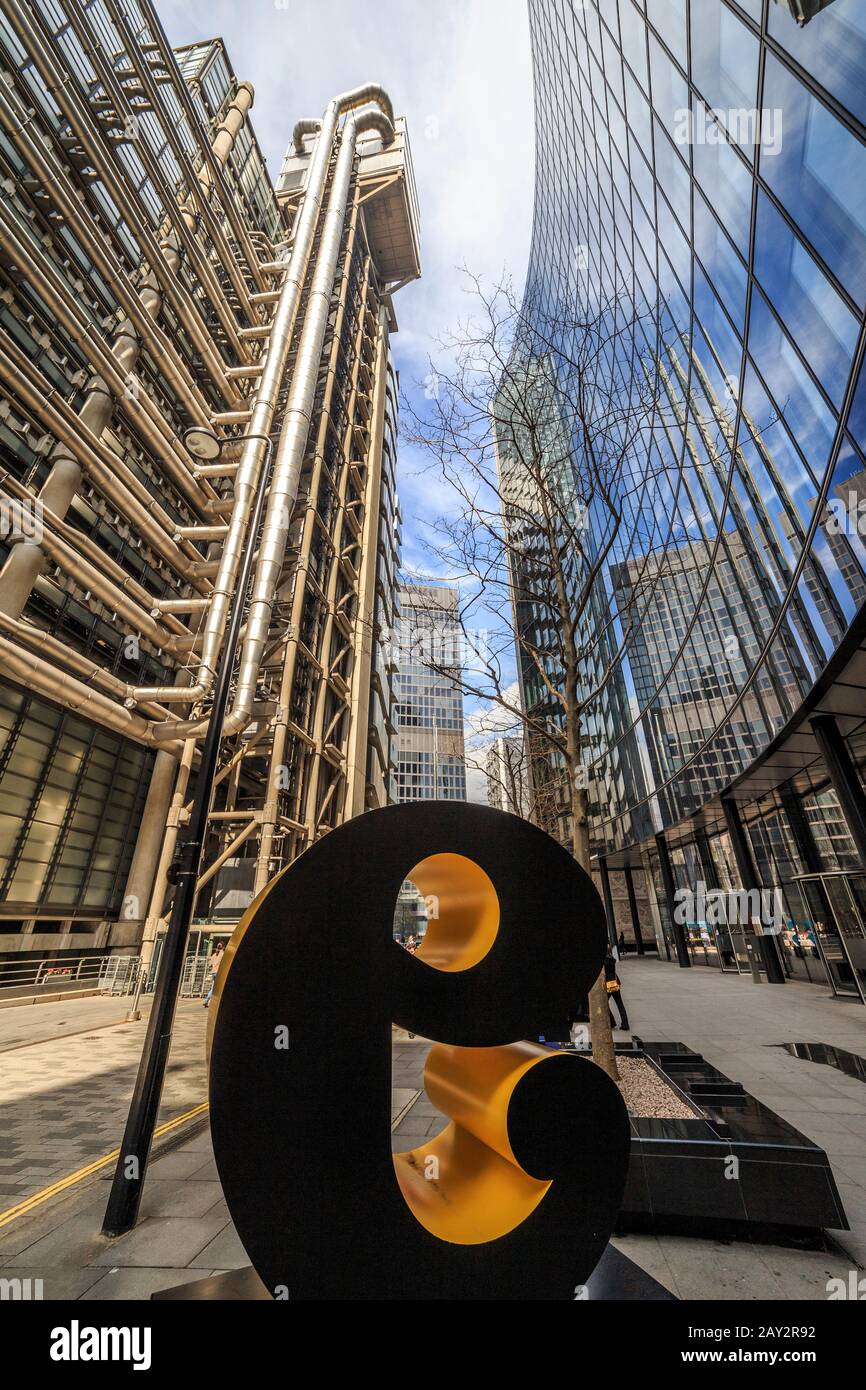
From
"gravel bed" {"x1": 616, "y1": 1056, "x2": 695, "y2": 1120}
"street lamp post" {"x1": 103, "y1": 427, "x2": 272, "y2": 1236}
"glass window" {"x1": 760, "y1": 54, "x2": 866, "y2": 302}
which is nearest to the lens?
"street lamp post" {"x1": 103, "y1": 427, "x2": 272, "y2": 1236}

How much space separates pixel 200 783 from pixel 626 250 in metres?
17.1

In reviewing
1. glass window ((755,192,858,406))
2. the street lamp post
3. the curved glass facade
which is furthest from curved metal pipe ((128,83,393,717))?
glass window ((755,192,858,406))

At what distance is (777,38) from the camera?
681 centimetres

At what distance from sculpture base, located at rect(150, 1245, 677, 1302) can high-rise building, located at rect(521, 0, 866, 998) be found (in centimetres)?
661

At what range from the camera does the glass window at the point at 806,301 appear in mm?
7031

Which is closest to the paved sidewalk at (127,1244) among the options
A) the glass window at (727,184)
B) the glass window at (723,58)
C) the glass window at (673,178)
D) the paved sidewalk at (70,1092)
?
the paved sidewalk at (70,1092)

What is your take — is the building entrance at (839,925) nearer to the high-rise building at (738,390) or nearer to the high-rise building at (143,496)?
the high-rise building at (738,390)

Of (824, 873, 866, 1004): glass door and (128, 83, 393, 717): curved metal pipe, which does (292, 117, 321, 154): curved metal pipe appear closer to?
(128, 83, 393, 717): curved metal pipe

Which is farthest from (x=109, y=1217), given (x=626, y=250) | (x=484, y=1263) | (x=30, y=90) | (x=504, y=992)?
(x=30, y=90)

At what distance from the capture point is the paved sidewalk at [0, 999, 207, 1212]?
213 inches

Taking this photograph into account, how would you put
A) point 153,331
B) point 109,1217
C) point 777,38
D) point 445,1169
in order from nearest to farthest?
1. point 445,1169
2. point 109,1217
3. point 777,38
4. point 153,331

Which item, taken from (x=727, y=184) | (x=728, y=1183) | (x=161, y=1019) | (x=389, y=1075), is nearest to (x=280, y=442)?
(x=727, y=184)

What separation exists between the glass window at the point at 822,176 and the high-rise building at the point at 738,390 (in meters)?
0.03

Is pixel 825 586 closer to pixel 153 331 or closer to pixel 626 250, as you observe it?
pixel 626 250
